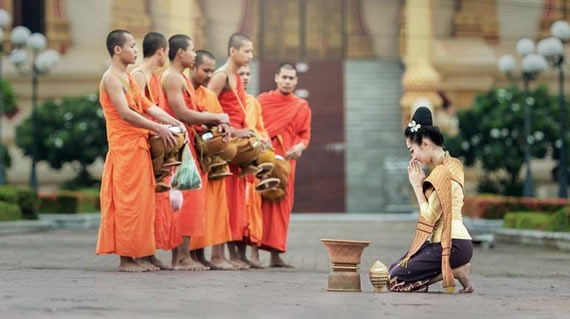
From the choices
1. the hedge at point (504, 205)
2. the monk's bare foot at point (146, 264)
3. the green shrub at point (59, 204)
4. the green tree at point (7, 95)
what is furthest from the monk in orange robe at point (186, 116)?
the green tree at point (7, 95)

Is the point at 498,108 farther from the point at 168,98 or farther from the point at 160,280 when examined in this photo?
the point at 160,280

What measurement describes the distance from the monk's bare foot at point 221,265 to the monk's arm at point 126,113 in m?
1.41

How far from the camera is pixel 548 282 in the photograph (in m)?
12.2

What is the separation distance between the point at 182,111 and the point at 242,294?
3.21 metres

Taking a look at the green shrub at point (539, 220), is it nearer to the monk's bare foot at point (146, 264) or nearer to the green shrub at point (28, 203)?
the green shrub at point (28, 203)

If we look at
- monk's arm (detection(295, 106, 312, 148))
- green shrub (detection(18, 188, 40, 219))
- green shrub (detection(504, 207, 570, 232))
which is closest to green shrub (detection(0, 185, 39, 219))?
green shrub (detection(18, 188, 40, 219))

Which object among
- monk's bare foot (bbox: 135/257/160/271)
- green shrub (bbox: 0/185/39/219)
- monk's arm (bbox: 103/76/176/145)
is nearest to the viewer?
monk's arm (bbox: 103/76/176/145)

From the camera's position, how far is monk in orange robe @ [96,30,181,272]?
1156 centimetres

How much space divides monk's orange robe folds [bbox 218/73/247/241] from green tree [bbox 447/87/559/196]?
52.1 feet

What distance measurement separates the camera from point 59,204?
25.7 metres

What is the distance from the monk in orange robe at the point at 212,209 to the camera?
12.6 meters

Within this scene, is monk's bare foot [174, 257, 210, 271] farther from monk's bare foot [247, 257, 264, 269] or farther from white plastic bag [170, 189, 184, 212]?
monk's bare foot [247, 257, 264, 269]

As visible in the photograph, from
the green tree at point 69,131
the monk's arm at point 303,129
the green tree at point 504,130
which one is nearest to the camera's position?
the monk's arm at point 303,129

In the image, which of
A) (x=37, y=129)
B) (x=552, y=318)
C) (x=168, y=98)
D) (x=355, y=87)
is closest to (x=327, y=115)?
(x=355, y=87)
